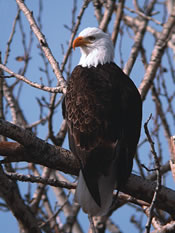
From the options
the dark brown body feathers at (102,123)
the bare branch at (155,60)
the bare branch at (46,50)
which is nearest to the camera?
the dark brown body feathers at (102,123)

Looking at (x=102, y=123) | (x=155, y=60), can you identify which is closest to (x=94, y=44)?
(x=155, y=60)

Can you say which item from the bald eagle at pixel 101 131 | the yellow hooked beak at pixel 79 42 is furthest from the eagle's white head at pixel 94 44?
the bald eagle at pixel 101 131

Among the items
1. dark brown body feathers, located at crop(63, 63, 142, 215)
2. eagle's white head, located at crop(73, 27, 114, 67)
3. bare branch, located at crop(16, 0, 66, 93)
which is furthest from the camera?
eagle's white head, located at crop(73, 27, 114, 67)

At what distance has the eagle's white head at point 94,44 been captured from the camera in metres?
4.64

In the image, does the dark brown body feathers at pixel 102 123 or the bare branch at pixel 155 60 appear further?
the bare branch at pixel 155 60

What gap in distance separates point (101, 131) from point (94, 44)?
5.72 feet

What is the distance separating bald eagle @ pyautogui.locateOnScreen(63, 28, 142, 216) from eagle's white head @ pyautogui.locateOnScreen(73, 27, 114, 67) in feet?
2.16

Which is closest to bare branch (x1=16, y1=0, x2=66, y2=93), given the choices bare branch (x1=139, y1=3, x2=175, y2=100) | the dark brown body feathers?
the dark brown body feathers

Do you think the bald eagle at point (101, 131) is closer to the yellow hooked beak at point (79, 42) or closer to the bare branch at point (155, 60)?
the yellow hooked beak at point (79, 42)

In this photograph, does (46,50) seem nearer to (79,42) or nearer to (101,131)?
(79,42)

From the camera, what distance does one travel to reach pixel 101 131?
338cm

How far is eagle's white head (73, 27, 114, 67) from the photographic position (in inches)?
183

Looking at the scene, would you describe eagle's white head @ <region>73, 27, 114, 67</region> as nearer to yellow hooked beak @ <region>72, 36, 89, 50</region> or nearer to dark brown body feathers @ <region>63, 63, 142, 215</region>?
yellow hooked beak @ <region>72, 36, 89, 50</region>

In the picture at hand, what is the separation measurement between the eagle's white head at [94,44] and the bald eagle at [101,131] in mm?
659
